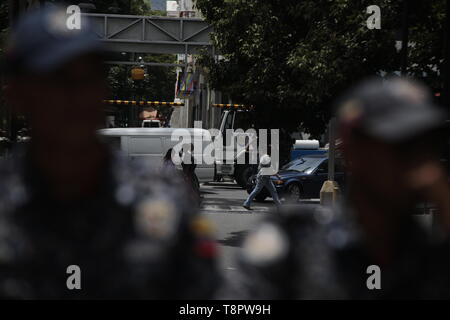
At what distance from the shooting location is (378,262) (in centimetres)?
186

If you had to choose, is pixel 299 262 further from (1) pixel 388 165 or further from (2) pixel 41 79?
(2) pixel 41 79

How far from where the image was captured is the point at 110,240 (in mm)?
Answer: 1819

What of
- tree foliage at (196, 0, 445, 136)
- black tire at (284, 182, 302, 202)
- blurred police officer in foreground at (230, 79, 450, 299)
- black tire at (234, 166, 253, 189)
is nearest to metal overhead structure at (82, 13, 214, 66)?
black tire at (234, 166, 253, 189)

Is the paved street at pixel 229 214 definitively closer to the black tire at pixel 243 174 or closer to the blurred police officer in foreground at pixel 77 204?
the black tire at pixel 243 174

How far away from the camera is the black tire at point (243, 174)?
1283 inches

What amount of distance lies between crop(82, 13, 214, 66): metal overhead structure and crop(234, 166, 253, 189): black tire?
4993 mm

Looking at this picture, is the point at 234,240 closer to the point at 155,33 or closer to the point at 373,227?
the point at 373,227

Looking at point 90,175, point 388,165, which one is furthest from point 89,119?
point 388,165

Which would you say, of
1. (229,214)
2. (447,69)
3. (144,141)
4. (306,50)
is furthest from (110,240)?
(144,141)

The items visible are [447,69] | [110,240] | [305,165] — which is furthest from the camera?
[305,165]

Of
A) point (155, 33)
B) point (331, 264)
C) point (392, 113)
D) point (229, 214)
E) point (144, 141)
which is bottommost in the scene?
point (229, 214)

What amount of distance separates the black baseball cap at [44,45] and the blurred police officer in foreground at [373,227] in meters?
0.54

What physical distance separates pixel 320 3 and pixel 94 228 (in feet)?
57.3

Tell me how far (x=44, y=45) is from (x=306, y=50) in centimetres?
1866
